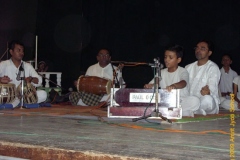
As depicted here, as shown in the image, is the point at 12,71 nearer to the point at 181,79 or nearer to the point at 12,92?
the point at 12,92

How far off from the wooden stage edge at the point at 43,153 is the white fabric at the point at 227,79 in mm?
5284

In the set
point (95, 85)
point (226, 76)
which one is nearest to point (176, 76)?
point (95, 85)

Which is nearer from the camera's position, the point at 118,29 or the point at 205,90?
the point at 205,90

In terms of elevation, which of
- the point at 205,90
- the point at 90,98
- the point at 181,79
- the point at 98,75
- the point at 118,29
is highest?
the point at 118,29

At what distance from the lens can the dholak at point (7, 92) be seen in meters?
4.96

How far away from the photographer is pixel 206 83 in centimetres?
464

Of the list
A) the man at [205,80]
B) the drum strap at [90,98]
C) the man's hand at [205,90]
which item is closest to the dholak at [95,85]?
the drum strap at [90,98]

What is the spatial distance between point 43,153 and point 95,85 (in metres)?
3.55

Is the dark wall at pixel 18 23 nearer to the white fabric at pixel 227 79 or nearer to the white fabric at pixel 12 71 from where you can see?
the white fabric at pixel 12 71

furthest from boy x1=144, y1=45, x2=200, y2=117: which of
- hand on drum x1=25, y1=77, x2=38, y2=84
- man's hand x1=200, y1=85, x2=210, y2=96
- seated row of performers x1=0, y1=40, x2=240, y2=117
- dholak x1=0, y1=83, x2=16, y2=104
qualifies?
dholak x1=0, y1=83, x2=16, y2=104

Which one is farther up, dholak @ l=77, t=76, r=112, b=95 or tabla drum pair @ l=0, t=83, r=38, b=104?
dholak @ l=77, t=76, r=112, b=95

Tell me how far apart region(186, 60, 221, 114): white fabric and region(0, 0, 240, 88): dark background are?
7.42 feet

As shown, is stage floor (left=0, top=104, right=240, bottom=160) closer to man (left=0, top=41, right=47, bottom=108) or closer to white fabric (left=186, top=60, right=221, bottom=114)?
white fabric (left=186, top=60, right=221, bottom=114)

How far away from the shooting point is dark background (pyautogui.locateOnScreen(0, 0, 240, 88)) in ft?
22.4
